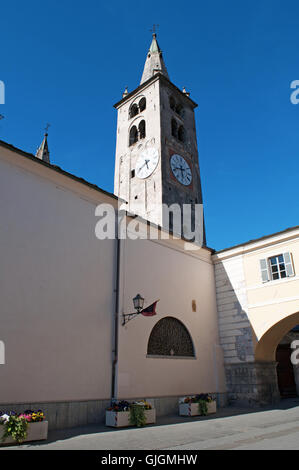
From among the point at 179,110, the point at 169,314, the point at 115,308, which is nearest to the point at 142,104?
the point at 179,110

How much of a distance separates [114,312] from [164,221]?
13.3 meters

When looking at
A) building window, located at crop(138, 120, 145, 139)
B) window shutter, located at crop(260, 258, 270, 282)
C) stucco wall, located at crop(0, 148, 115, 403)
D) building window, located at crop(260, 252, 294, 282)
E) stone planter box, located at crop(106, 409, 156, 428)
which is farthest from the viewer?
building window, located at crop(138, 120, 145, 139)

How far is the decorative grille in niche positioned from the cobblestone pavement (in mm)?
2474

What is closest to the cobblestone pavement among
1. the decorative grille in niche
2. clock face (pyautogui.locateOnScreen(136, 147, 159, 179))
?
the decorative grille in niche

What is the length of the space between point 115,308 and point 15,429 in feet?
15.6

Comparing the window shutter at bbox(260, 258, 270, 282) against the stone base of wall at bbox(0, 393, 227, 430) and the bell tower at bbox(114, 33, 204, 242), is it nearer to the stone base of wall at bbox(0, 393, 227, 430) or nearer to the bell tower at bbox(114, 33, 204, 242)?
the stone base of wall at bbox(0, 393, 227, 430)

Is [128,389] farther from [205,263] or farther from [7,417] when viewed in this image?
[205,263]

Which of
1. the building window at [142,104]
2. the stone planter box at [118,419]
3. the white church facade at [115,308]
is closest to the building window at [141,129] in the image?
the building window at [142,104]

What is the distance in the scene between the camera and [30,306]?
29.6 ft

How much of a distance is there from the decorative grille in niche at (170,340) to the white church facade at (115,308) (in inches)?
1.5

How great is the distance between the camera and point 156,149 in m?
25.9

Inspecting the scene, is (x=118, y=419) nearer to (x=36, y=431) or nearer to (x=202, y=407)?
(x=36, y=431)

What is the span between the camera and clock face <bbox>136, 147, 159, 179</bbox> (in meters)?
25.7

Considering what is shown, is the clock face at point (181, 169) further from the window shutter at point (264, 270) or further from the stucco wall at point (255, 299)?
the window shutter at point (264, 270)
